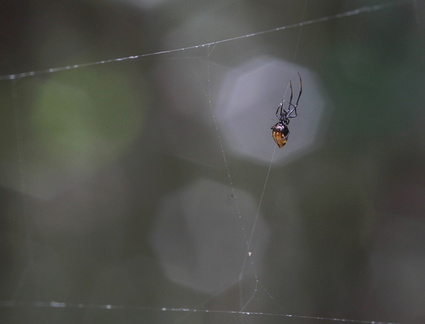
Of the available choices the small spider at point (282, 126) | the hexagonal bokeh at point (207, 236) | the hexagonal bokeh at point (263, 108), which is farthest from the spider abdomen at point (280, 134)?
the hexagonal bokeh at point (207, 236)

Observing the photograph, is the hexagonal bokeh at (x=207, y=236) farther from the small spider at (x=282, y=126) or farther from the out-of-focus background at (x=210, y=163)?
the small spider at (x=282, y=126)

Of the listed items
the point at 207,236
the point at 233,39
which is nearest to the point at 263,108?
the point at 233,39

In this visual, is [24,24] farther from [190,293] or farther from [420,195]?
[420,195]

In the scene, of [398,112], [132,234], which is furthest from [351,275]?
[132,234]

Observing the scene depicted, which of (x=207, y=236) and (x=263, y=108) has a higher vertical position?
(x=263, y=108)

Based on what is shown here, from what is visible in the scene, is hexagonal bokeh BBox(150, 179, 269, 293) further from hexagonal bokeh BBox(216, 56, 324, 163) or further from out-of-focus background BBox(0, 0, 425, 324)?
hexagonal bokeh BBox(216, 56, 324, 163)

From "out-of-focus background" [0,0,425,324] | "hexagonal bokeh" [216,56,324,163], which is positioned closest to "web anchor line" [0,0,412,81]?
"out-of-focus background" [0,0,425,324]

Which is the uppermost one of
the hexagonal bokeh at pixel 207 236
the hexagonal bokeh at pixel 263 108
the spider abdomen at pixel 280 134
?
the hexagonal bokeh at pixel 263 108

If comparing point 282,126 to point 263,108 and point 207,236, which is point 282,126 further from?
point 207,236

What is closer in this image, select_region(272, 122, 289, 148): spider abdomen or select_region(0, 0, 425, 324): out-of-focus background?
select_region(272, 122, 289, 148): spider abdomen
